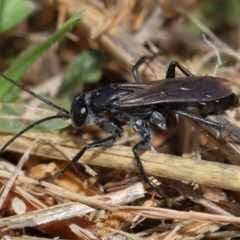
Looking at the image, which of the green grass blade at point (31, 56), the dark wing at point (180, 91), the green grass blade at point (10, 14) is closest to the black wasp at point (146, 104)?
the dark wing at point (180, 91)

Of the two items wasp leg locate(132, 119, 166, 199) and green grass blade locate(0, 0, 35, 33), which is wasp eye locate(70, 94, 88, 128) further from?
green grass blade locate(0, 0, 35, 33)

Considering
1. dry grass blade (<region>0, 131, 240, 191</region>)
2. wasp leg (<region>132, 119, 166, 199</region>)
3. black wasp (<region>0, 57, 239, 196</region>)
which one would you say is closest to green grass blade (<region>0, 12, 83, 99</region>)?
black wasp (<region>0, 57, 239, 196</region>)

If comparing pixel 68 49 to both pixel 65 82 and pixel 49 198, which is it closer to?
pixel 65 82

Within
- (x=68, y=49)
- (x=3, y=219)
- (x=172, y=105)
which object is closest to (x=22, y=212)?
(x=3, y=219)

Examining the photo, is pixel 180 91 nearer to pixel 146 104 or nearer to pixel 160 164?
pixel 146 104

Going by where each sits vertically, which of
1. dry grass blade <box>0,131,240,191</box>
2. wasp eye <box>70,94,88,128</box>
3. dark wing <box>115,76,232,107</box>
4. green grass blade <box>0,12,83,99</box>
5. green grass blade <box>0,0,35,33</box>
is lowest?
dry grass blade <box>0,131,240,191</box>

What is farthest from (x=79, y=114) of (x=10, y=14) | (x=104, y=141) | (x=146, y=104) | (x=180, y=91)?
(x=10, y=14)
